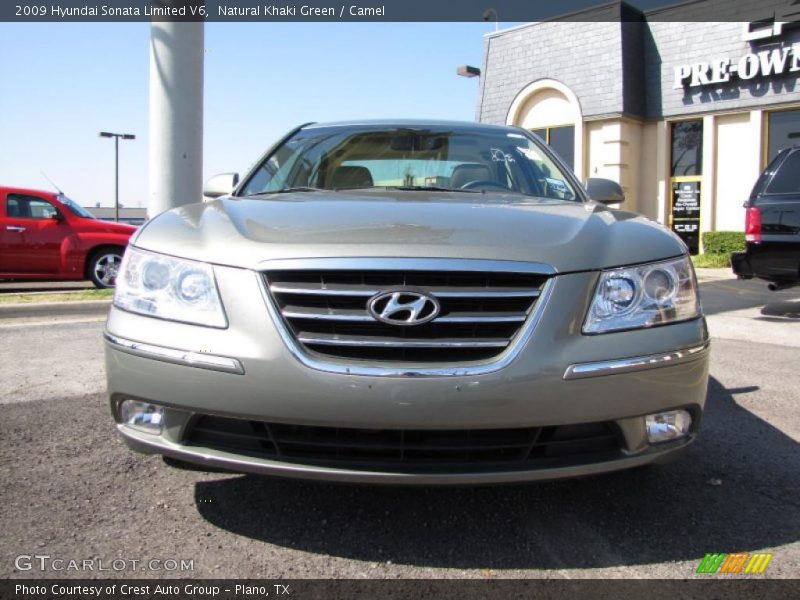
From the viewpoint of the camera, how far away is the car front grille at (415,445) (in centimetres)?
198

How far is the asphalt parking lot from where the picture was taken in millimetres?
2084

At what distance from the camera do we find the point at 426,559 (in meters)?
2.10

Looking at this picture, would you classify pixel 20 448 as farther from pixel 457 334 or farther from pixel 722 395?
pixel 722 395

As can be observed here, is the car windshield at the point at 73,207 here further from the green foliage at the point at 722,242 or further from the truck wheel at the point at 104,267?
the green foliage at the point at 722,242

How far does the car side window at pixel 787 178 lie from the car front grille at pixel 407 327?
663 cm

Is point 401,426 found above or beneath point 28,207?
beneath

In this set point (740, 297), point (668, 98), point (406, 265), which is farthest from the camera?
point (668, 98)

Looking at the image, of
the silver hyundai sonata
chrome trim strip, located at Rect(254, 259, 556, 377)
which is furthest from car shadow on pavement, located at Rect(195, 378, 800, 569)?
chrome trim strip, located at Rect(254, 259, 556, 377)

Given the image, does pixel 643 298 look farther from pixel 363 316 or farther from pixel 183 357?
pixel 183 357

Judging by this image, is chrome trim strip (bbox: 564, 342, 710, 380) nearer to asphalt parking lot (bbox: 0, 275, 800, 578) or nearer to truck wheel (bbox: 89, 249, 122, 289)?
asphalt parking lot (bbox: 0, 275, 800, 578)

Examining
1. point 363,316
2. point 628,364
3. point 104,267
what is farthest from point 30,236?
point 628,364

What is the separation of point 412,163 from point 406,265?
171 cm

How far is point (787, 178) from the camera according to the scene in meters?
7.46

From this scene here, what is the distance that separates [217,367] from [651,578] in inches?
55.6
